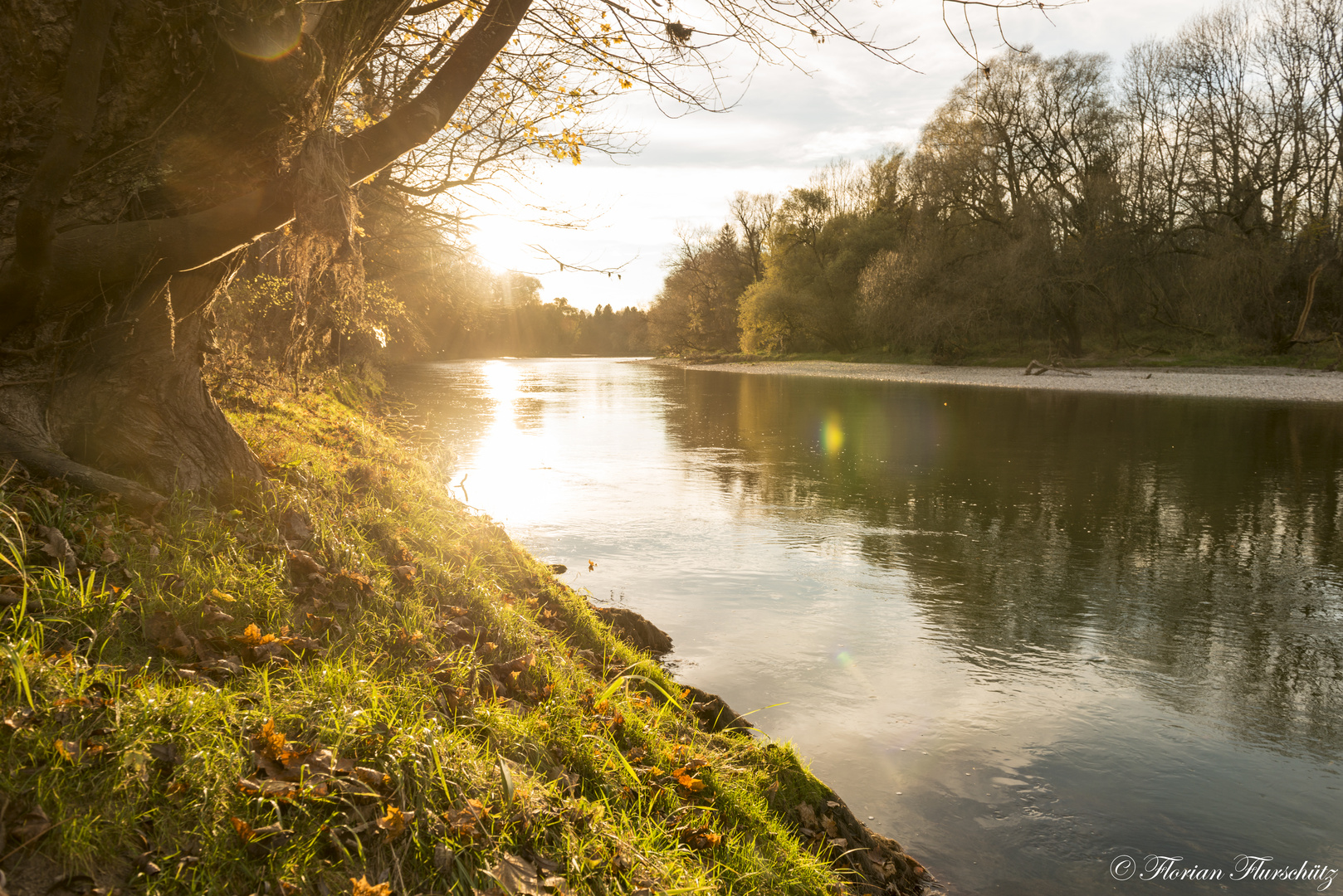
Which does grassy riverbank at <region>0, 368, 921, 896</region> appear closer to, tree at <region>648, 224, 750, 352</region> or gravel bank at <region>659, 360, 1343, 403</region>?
gravel bank at <region>659, 360, 1343, 403</region>

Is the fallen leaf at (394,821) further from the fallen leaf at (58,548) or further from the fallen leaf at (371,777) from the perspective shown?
the fallen leaf at (58,548)

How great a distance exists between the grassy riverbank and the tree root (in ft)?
0.35

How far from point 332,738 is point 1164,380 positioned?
37996mm

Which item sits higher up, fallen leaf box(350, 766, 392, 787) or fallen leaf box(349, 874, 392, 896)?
fallen leaf box(350, 766, 392, 787)

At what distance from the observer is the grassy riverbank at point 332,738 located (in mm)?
2289

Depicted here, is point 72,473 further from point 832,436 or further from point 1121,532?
point 832,436

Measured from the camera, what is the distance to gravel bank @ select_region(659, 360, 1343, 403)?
28.5 metres

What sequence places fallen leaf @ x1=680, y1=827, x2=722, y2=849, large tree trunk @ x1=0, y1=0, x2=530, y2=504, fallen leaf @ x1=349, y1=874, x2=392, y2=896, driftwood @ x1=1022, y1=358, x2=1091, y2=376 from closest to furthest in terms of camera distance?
fallen leaf @ x1=349, y1=874, x2=392, y2=896
fallen leaf @ x1=680, y1=827, x2=722, y2=849
large tree trunk @ x1=0, y1=0, x2=530, y2=504
driftwood @ x1=1022, y1=358, x2=1091, y2=376

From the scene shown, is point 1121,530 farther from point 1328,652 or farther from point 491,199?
point 491,199

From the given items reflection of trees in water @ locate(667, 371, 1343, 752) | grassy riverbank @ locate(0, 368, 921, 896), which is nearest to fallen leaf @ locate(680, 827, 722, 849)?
grassy riverbank @ locate(0, 368, 921, 896)

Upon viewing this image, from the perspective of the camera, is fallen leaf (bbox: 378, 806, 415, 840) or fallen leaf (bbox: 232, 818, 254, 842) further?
fallen leaf (bbox: 378, 806, 415, 840)

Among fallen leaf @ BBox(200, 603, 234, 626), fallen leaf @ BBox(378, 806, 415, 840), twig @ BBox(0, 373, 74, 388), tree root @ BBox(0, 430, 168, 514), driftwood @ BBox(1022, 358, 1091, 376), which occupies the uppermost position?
driftwood @ BBox(1022, 358, 1091, 376)

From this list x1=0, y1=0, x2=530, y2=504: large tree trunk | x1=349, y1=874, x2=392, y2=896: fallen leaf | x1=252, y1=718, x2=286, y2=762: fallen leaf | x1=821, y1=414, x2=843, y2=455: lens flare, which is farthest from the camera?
x1=821, y1=414, x2=843, y2=455: lens flare

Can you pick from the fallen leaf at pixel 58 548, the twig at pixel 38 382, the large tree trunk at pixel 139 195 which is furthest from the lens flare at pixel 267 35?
the fallen leaf at pixel 58 548
